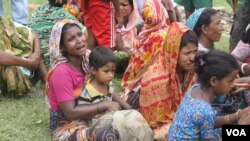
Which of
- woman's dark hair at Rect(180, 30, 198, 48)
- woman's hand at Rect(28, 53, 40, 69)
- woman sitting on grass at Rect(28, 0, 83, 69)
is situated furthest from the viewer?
woman sitting on grass at Rect(28, 0, 83, 69)

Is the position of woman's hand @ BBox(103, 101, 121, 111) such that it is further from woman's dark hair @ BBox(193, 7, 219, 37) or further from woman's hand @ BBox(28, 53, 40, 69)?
woman's hand @ BBox(28, 53, 40, 69)

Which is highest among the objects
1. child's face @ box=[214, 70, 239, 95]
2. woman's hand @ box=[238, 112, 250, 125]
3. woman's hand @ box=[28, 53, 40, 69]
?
child's face @ box=[214, 70, 239, 95]

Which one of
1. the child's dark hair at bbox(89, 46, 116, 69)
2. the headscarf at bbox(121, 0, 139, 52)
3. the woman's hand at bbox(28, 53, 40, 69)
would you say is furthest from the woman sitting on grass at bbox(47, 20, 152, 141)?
the headscarf at bbox(121, 0, 139, 52)

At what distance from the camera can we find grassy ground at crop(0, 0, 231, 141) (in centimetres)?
432

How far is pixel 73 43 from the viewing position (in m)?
4.01

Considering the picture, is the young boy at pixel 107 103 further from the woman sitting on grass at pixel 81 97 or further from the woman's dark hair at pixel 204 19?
the woman's dark hair at pixel 204 19

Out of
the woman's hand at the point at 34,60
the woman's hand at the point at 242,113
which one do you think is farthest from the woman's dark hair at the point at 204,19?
the woman's hand at the point at 34,60

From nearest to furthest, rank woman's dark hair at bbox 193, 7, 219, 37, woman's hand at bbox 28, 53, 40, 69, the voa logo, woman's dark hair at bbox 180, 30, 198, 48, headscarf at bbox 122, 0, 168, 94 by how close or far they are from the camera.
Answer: the voa logo, woman's dark hair at bbox 180, 30, 198, 48, woman's dark hair at bbox 193, 7, 219, 37, headscarf at bbox 122, 0, 168, 94, woman's hand at bbox 28, 53, 40, 69

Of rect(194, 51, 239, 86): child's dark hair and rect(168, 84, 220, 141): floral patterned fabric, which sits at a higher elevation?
rect(194, 51, 239, 86): child's dark hair

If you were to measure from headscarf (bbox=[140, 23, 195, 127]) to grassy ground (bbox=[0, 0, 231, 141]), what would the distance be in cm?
88

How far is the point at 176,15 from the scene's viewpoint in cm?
648

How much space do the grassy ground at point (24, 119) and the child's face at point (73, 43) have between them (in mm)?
748

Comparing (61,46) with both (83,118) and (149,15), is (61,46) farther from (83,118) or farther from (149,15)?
(149,15)

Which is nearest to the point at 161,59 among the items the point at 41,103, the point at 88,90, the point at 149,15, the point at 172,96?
the point at 172,96
